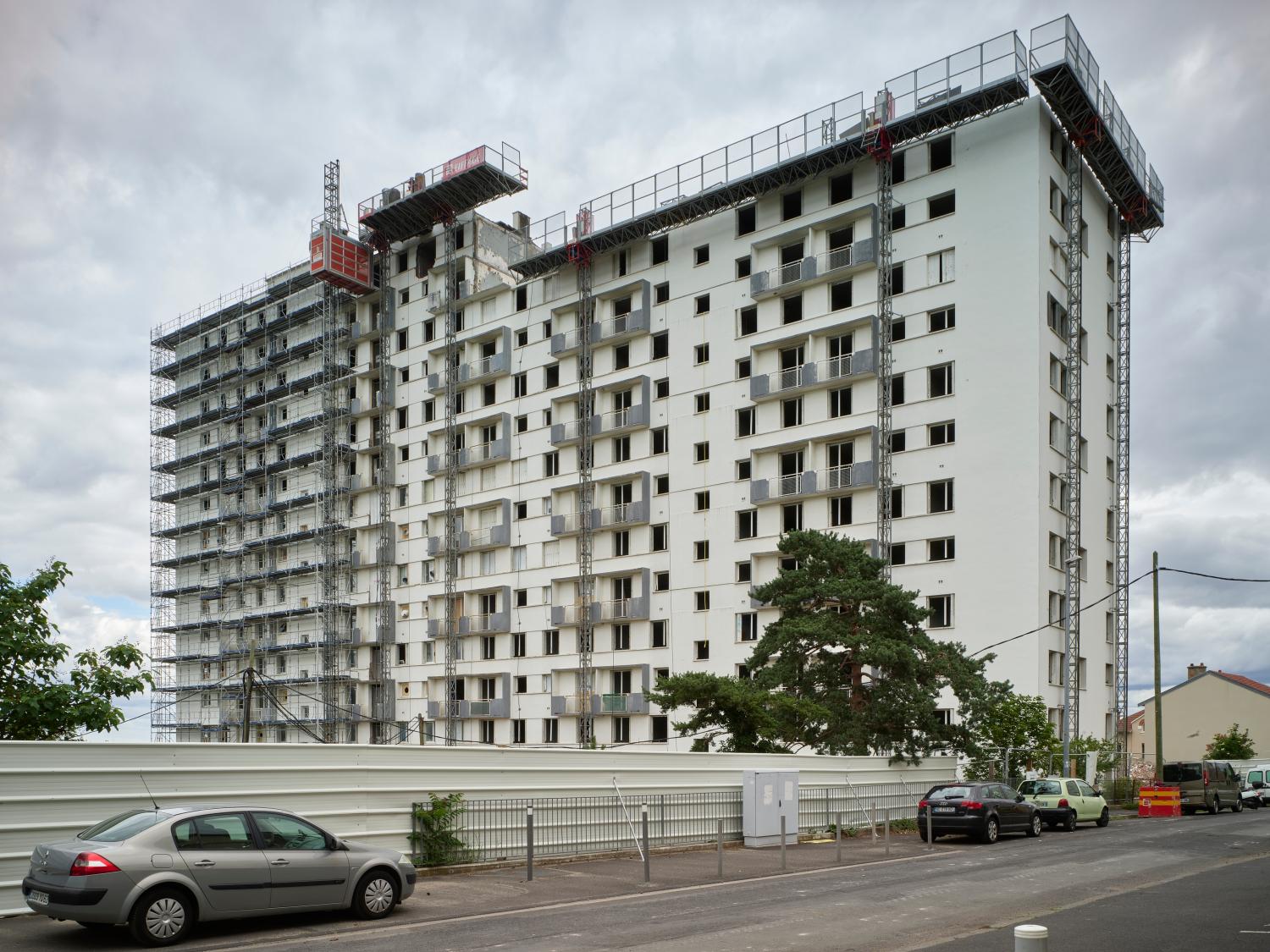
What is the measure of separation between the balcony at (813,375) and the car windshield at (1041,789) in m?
22.9

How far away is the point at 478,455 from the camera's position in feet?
224

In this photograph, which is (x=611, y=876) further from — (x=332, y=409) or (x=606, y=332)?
(x=332, y=409)

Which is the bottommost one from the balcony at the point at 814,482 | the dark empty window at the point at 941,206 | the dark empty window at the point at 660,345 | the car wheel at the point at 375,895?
the car wheel at the point at 375,895

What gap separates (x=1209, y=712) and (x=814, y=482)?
48647 mm

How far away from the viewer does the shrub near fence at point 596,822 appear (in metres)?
20.1

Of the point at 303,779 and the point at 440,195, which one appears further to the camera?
the point at 440,195

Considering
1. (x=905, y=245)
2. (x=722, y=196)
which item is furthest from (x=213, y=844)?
(x=722, y=196)

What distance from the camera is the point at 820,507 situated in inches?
2087

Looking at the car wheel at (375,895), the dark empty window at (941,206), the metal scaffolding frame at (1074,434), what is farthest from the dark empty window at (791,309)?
the car wheel at (375,895)

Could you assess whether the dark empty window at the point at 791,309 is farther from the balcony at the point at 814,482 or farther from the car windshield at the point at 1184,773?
the car windshield at the point at 1184,773

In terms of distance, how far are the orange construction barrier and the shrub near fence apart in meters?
18.3

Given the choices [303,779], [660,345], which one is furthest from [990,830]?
[660,345]

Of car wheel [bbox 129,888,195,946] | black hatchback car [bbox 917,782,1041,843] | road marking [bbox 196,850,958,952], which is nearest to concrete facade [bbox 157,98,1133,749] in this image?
black hatchback car [bbox 917,782,1041,843]

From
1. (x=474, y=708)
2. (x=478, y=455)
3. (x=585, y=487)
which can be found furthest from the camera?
(x=478, y=455)
